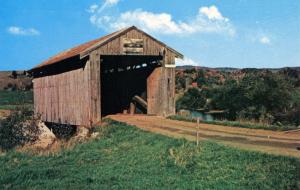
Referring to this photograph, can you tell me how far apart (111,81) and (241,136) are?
16.6 meters

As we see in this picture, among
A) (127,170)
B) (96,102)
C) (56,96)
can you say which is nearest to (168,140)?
(127,170)

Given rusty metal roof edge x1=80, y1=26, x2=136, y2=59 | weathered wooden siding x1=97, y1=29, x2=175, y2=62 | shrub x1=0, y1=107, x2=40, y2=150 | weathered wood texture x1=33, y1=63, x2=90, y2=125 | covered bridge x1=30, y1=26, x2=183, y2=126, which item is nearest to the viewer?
rusty metal roof edge x1=80, y1=26, x2=136, y2=59

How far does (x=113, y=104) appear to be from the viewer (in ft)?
101

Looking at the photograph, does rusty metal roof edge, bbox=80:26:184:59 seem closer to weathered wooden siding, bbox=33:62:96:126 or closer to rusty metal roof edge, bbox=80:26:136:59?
rusty metal roof edge, bbox=80:26:136:59

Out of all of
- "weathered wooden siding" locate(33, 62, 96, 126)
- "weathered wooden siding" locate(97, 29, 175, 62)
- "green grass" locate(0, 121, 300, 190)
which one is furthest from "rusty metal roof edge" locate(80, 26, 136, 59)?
"green grass" locate(0, 121, 300, 190)

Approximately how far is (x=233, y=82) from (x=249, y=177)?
93.8 ft

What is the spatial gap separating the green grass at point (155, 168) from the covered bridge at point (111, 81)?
7.18 metres

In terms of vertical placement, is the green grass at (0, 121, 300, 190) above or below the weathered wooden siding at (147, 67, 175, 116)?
below

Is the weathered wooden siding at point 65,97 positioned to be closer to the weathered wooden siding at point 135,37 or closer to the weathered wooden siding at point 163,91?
the weathered wooden siding at point 135,37

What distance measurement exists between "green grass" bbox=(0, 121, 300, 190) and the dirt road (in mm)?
1037

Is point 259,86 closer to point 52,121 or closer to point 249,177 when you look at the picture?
point 52,121

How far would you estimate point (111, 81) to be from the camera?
30797 mm

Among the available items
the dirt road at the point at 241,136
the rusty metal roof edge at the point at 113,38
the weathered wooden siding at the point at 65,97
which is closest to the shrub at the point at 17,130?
the weathered wooden siding at the point at 65,97

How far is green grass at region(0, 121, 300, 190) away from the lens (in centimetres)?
981
